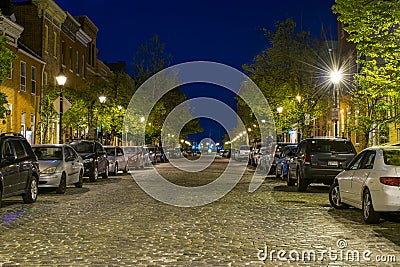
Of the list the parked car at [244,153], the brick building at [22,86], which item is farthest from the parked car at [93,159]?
the parked car at [244,153]

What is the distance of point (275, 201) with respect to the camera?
57.6 ft

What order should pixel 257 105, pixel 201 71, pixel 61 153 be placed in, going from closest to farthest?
pixel 61 153
pixel 257 105
pixel 201 71

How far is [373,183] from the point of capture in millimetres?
12258

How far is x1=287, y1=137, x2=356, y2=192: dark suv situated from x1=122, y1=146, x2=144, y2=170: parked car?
18150 millimetres

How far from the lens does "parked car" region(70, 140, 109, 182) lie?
26.1 metres

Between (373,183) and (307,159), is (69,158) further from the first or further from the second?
(373,183)

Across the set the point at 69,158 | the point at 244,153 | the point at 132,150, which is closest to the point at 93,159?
the point at 69,158

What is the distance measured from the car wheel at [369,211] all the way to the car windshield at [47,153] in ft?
36.1

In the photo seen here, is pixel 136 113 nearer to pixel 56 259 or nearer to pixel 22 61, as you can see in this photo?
pixel 22 61

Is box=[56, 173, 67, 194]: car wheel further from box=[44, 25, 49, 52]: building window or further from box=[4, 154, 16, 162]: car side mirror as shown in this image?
box=[44, 25, 49, 52]: building window

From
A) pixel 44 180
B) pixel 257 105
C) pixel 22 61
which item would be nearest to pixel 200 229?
pixel 44 180

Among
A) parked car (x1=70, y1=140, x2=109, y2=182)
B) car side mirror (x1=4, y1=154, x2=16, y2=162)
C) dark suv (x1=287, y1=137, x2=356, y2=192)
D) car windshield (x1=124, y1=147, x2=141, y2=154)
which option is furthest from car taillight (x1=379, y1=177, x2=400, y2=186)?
car windshield (x1=124, y1=147, x2=141, y2=154)

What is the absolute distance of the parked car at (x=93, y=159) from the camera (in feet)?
85.6

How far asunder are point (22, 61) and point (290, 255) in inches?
1300
